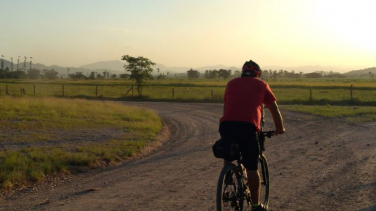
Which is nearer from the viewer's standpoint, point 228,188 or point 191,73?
point 228,188

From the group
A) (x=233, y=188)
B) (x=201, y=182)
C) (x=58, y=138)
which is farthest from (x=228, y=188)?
(x=58, y=138)

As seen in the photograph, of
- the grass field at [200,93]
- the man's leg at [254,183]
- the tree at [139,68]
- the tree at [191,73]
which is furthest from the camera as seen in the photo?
the tree at [191,73]

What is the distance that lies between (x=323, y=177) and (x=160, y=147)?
552cm

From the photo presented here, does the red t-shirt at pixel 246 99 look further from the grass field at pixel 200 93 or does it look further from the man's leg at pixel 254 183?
the grass field at pixel 200 93

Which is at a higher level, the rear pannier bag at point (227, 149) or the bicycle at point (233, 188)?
the rear pannier bag at point (227, 149)

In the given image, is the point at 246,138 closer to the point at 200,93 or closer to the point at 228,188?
the point at 228,188

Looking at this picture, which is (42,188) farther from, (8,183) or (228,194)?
(228,194)

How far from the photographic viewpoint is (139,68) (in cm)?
4034

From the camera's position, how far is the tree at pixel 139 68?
130 ft

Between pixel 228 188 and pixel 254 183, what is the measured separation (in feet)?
1.05

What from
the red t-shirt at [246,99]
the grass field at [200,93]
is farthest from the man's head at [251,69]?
the grass field at [200,93]

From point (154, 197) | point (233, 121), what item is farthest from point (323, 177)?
point (233, 121)

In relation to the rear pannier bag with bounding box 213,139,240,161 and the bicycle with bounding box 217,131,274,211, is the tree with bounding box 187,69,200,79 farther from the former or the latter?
the rear pannier bag with bounding box 213,139,240,161

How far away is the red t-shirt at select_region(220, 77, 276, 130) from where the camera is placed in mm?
4938
